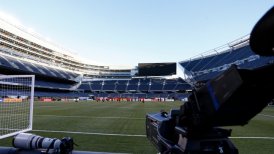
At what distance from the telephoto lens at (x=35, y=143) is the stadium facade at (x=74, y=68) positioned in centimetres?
5833

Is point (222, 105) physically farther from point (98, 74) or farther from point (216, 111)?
point (98, 74)

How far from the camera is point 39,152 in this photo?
4.88 meters

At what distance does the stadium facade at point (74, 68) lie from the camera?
7444 centimetres

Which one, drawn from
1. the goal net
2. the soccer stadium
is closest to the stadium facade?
the soccer stadium

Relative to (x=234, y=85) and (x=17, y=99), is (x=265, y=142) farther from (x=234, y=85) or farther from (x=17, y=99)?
(x=17, y=99)

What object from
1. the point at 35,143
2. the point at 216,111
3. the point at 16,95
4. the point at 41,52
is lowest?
the point at 35,143

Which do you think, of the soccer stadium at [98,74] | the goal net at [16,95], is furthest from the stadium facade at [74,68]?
the goal net at [16,95]

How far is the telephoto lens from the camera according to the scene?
15.8 ft

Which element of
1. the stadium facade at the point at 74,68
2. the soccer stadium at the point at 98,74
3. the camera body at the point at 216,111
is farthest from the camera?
the stadium facade at the point at 74,68

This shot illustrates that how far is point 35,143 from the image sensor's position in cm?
500

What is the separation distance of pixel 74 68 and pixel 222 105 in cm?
13436

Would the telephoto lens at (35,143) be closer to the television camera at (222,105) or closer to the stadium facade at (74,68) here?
the television camera at (222,105)

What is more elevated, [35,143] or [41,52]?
[41,52]

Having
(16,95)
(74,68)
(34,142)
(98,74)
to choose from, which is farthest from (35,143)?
(98,74)
